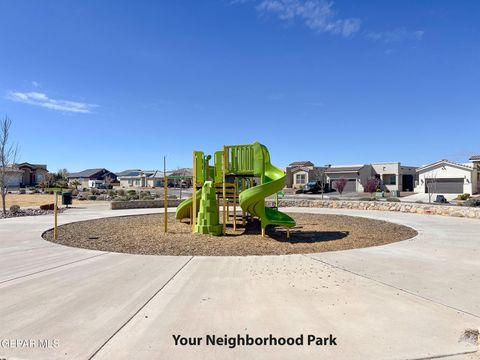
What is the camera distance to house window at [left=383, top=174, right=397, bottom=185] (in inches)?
2120

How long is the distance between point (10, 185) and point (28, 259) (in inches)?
2582

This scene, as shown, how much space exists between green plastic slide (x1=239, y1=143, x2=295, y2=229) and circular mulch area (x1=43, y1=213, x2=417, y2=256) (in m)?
0.65

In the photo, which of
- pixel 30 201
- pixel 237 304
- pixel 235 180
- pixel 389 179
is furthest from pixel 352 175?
pixel 237 304

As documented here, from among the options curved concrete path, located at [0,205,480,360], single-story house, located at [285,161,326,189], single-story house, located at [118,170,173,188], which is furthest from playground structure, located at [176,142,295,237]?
single-story house, located at [118,170,173,188]

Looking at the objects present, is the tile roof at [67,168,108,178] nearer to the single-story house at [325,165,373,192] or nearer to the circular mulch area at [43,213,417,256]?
the single-story house at [325,165,373,192]

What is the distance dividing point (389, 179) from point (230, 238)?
4949 centimetres

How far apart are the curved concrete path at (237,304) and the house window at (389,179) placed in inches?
1944

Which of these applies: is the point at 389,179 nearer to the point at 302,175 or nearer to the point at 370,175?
the point at 370,175

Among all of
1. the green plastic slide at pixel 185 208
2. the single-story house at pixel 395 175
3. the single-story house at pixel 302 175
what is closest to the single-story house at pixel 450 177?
the single-story house at pixel 395 175

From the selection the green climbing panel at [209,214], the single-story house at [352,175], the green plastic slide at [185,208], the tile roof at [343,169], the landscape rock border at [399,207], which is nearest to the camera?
the green climbing panel at [209,214]

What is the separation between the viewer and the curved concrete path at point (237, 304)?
3602 millimetres

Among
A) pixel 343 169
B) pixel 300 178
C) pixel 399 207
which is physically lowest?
pixel 399 207

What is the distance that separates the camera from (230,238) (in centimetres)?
1130

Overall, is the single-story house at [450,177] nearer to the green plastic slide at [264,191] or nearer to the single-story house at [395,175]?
the single-story house at [395,175]
